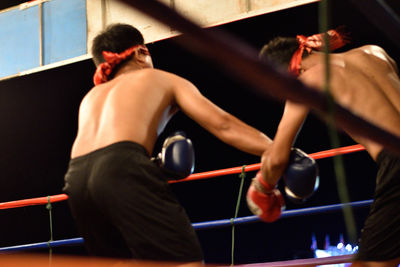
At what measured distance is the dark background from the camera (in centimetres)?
905

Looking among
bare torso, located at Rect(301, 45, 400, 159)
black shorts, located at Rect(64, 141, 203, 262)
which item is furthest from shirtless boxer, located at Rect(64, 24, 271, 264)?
bare torso, located at Rect(301, 45, 400, 159)

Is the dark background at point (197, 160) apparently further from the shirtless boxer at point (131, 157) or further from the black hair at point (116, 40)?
the shirtless boxer at point (131, 157)

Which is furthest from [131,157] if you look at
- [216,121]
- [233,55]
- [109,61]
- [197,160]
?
[197,160]

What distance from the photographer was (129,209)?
166 centimetres

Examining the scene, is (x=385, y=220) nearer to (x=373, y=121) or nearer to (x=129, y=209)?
(x=373, y=121)

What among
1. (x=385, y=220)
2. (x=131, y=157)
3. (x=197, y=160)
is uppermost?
(x=131, y=157)

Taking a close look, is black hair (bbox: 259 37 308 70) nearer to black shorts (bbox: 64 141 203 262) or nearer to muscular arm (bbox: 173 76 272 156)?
muscular arm (bbox: 173 76 272 156)

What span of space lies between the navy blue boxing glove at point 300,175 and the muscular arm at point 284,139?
0.09 ft

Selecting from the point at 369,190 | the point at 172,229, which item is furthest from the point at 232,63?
the point at 369,190

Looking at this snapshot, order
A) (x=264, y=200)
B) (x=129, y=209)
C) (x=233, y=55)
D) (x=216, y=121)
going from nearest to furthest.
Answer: (x=233, y=55), (x=129, y=209), (x=216, y=121), (x=264, y=200)

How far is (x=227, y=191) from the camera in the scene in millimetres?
10727

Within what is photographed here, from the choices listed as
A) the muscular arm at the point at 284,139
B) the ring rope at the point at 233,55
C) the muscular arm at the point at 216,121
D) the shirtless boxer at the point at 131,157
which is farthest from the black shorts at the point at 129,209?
the ring rope at the point at 233,55

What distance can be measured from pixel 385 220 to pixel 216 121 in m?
0.61

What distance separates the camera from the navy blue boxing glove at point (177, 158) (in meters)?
1.87
